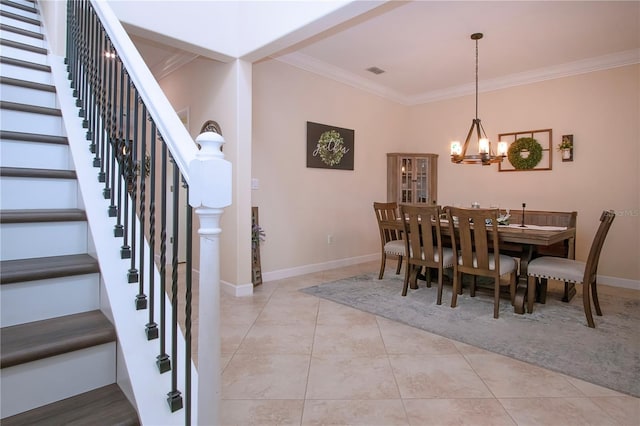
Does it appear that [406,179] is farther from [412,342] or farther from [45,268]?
[45,268]

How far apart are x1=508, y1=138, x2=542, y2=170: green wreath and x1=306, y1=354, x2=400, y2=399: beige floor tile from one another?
3871mm

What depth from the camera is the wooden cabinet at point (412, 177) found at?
5.84 metres

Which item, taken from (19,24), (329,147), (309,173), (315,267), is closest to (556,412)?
(315,267)

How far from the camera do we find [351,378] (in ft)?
6.74

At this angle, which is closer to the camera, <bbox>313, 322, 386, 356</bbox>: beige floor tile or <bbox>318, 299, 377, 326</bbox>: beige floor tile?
<bbox>313, 322, 386, 356</bbox>: beige floor tile

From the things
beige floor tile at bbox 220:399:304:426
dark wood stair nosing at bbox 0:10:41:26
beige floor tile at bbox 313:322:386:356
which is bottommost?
beige floor tile at bbox 220:399:304:426

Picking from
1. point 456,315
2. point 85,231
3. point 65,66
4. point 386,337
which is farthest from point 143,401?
point 456,315

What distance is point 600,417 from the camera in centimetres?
172

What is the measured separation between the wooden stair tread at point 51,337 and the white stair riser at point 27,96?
1390 mm

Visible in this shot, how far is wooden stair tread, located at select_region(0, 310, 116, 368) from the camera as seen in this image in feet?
3.45

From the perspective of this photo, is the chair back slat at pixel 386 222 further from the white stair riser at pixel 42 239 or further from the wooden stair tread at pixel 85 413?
the wooden stair tread at pixel 85 413

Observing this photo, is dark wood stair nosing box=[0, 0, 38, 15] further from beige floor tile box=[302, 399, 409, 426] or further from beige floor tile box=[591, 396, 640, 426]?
beige floor tile box=[591, 396, 640, 426]

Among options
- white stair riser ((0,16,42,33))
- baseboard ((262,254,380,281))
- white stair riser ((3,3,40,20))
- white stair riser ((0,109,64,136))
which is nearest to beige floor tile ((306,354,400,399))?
white stair riser ((0,109,64,136))

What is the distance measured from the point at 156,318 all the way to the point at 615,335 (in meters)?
3.18
